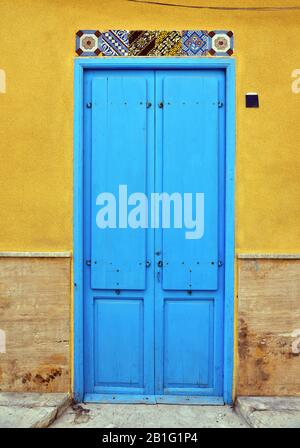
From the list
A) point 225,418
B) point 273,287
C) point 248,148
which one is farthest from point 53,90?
point 225,418

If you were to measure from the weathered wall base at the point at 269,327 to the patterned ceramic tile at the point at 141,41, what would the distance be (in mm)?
1867

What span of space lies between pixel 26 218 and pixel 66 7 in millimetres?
1712

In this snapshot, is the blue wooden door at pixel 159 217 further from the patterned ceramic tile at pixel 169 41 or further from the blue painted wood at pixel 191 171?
the patterned ceramic tile at pixel 169 41

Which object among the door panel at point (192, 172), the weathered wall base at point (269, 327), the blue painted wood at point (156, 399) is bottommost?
the blue painted wood at point (156, 399)

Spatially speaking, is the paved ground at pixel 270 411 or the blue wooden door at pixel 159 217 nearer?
the paved ground at pixel 270 411

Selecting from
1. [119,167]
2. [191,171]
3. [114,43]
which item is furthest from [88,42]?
[191,171]

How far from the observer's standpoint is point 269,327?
11.6 ft

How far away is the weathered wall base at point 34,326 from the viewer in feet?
11.7

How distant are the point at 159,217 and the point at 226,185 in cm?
59

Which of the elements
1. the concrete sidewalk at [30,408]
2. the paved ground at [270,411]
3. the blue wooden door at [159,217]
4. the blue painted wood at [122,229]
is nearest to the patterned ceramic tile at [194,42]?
the blue wooden door at [159,217]

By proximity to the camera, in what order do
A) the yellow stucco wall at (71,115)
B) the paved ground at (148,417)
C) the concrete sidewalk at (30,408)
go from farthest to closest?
the yellow stucco wall at (71,115) → the paved ground at (148,417) → the concrete sidewalk at (30,408)

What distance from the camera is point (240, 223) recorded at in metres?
3.52

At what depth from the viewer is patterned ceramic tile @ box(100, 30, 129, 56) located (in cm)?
352

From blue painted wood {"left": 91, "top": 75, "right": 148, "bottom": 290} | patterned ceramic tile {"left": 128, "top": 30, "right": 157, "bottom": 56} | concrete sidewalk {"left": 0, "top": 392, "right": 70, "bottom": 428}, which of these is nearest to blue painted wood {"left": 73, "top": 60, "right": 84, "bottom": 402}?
blue painted wood {"left": 91, "top": 75, "right": 148, "bottom": 290}
